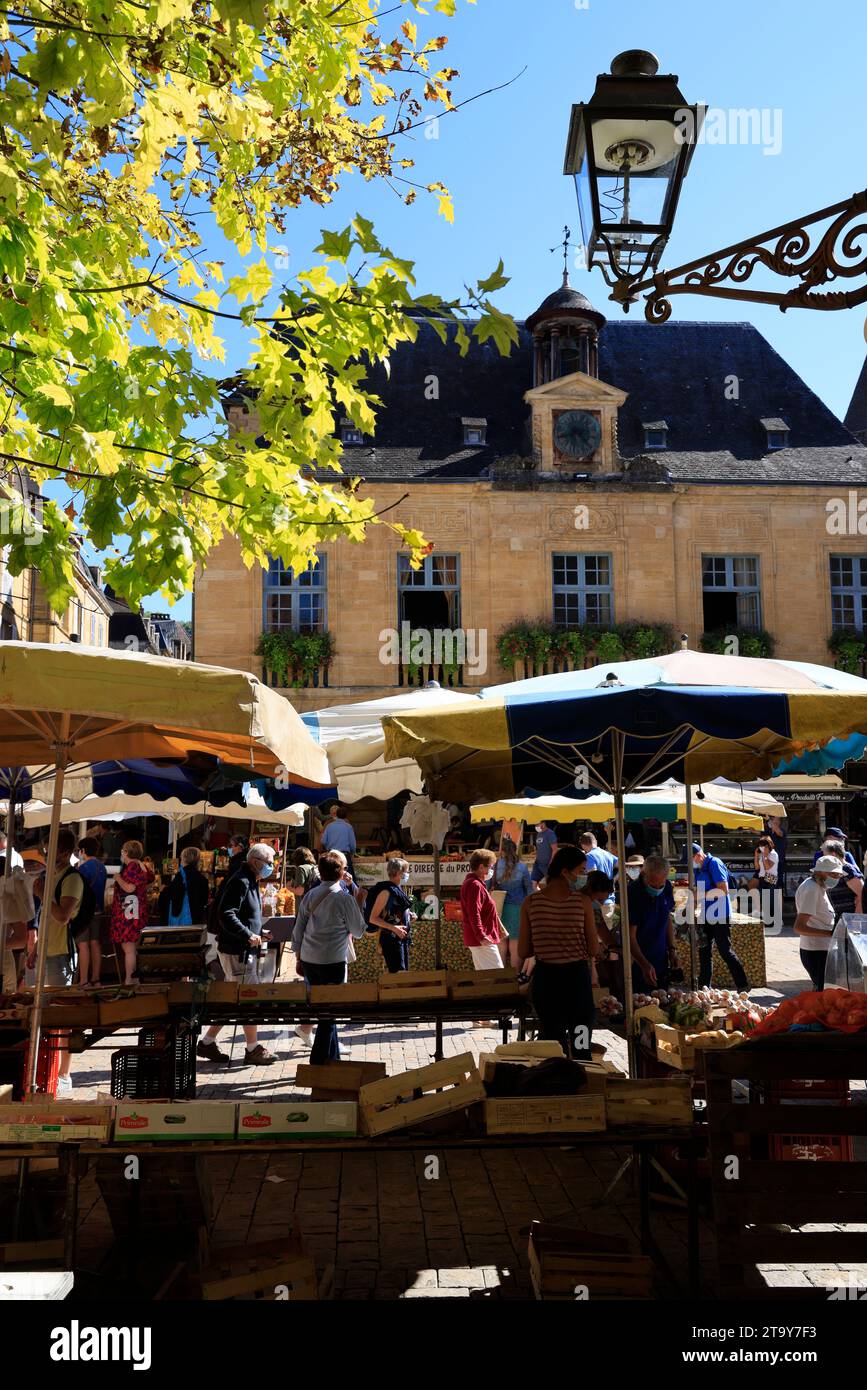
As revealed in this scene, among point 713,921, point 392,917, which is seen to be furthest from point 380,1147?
point 713,921

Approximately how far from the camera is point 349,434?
28875 millimetres

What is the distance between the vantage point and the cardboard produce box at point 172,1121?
4551mm

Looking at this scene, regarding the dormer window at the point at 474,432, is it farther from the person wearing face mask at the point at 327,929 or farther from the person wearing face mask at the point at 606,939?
the person wearing face mask at the point at 327,929

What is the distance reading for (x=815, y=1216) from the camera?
4387 mm

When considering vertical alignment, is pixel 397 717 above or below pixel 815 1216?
above

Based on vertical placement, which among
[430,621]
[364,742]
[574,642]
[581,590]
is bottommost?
[364,742]

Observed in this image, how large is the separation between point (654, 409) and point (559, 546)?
215 inches

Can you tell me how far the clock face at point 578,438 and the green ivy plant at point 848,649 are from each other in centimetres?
717

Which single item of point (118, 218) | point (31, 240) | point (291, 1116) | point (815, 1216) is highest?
point (118, 218)

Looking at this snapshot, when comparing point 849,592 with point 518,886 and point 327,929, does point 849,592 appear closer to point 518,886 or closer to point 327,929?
point 518,886

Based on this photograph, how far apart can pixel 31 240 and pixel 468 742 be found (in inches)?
115
